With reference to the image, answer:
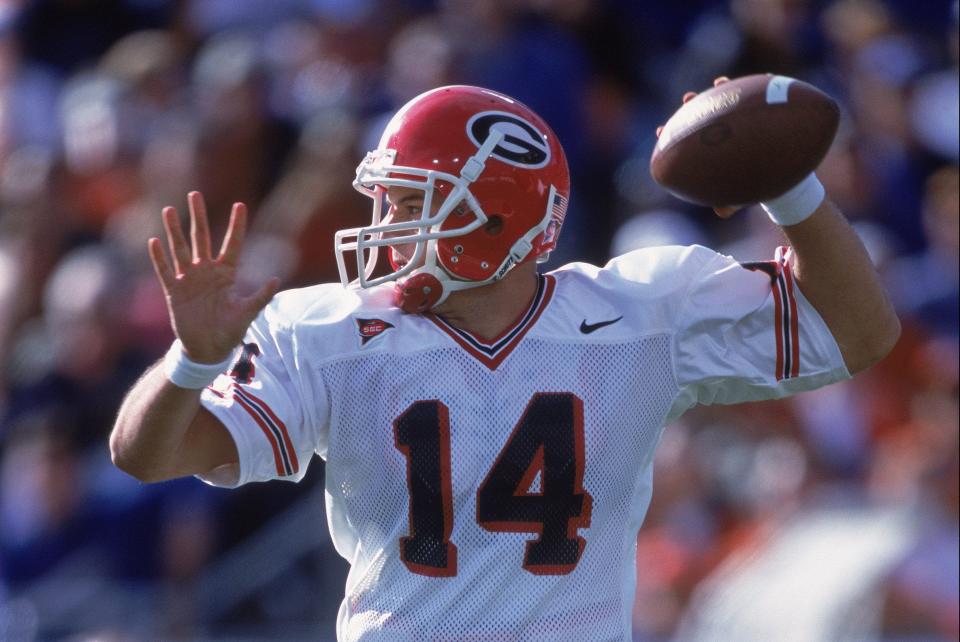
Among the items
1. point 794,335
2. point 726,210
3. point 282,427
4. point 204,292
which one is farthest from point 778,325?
point 204,292

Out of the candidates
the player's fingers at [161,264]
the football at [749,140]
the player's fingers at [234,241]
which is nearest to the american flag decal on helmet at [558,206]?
the football at [749,140]

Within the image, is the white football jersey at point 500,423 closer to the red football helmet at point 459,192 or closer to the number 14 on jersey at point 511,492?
the number 14 on jersey at point 511,492

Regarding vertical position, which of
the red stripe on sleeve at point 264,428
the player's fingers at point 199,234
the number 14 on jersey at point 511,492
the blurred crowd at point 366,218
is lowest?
the blurred crowd at point 366,218

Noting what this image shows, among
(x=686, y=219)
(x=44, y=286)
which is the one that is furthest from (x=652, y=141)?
(x=44, y=286)

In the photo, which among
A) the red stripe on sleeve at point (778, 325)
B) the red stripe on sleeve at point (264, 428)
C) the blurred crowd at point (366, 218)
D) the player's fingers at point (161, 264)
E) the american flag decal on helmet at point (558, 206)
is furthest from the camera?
the blurred crowd at point (366, 218)

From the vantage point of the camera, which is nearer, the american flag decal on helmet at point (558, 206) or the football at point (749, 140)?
the football at point (749, 140)

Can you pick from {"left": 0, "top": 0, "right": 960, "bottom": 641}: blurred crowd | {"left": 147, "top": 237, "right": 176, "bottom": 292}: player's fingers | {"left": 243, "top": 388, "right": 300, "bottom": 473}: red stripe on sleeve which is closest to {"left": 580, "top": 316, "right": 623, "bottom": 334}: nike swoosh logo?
{"left": 243, "top": 388, "right": 300, "bottom": 473}: red stripe on sleeve

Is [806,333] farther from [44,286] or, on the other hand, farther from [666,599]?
[44,286]

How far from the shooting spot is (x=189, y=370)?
Result: 2.75 m

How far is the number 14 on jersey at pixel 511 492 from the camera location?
2.98 m

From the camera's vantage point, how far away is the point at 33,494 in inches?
235

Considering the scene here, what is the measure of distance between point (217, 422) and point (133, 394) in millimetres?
170

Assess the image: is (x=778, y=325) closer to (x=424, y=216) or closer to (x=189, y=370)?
(x=424, y=216)

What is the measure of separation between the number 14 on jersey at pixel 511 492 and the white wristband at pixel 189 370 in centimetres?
42
